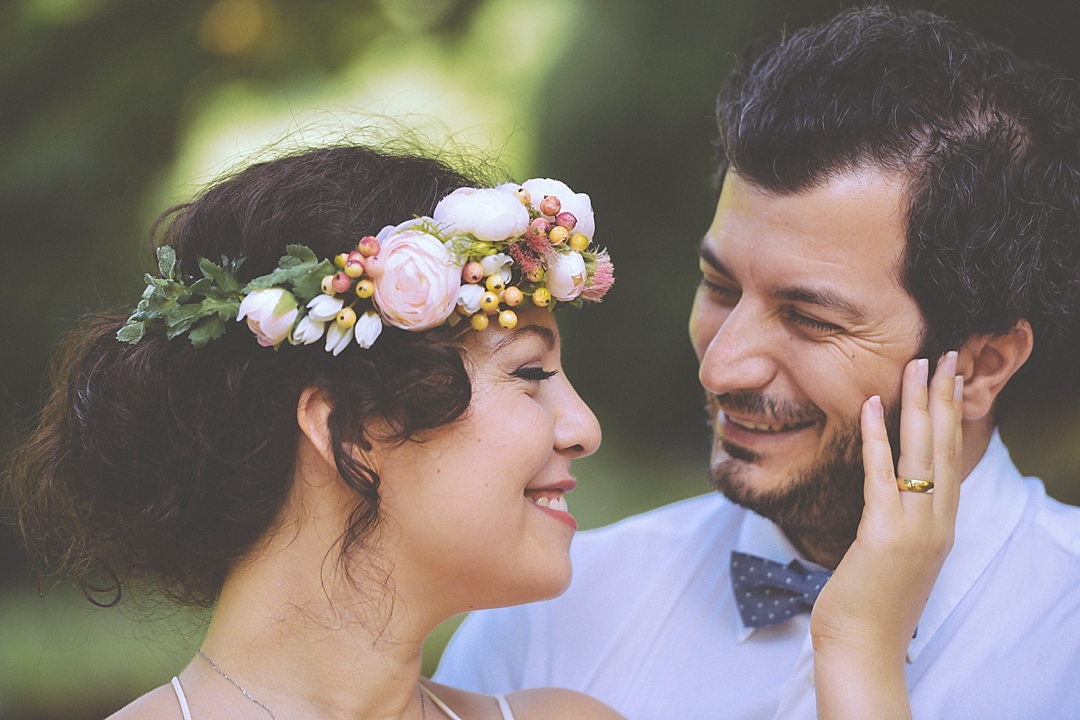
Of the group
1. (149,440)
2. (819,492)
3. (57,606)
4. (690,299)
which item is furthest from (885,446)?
(57,606)

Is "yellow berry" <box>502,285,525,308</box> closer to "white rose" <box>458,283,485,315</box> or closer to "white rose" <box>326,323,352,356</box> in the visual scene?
"white rose" <box>458,283,485,315</box>

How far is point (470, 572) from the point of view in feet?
6.87

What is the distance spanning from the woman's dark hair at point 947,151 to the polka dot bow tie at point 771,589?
2.28ft

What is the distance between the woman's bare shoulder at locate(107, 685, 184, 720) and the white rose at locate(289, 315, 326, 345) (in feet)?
2.56

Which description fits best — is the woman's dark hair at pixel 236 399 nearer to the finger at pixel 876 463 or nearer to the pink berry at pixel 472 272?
the pink berry at pixel 472 272

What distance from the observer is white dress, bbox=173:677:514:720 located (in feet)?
6.77

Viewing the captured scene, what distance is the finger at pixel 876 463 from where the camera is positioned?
2350 mm

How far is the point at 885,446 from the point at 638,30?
2.21 m

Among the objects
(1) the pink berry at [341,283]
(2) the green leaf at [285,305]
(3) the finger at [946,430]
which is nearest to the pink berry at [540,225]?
(1) the pink berry at [341,283]

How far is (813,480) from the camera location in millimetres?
2764

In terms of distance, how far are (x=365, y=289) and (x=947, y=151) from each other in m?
1.60

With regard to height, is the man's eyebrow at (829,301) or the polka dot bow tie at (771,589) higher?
the man's eyebrow at (829,301)

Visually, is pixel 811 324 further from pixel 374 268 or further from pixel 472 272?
pixel 374 268

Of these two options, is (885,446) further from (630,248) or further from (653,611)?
(630,248)
